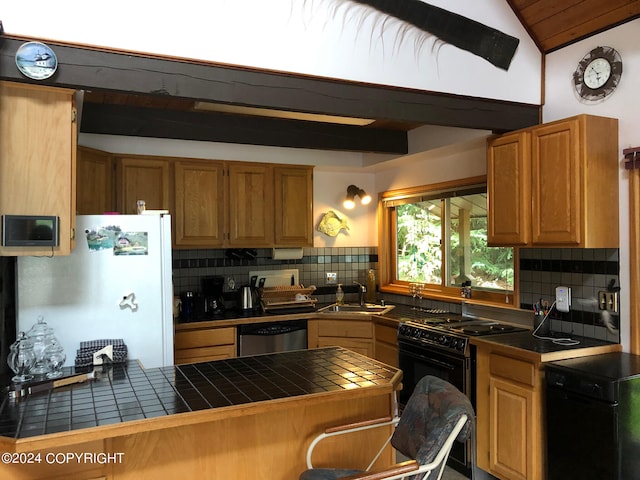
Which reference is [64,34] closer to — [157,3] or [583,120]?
[157,3]

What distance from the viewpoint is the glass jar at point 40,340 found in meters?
2.33

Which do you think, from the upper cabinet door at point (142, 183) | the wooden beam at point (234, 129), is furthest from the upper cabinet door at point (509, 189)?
the upper cabinet door at point (142, 183)

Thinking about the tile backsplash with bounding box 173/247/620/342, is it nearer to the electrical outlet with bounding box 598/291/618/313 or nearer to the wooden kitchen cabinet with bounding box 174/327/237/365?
the electrical outlet with bounding box 598/291/618/313

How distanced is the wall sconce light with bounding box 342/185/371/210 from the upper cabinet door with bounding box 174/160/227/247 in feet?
4.69

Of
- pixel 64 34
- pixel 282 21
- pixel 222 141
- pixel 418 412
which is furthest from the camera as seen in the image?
pixel 222 141

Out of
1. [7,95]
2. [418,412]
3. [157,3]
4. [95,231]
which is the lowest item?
[418,412]

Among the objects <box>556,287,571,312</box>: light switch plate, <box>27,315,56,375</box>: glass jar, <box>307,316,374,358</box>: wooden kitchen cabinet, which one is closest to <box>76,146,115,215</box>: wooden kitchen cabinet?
<box>27,315,56,375</box>: glass jar

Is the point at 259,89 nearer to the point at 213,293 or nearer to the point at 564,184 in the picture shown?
the point at 564,184

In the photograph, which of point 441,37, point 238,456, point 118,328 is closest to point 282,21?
point 441,37

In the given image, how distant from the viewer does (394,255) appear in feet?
17.3

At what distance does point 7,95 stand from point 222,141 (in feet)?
6.84

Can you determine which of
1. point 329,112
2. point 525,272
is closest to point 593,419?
point 525,272

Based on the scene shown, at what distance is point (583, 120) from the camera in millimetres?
2836

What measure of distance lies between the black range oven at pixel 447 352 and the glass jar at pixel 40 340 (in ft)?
7.84
